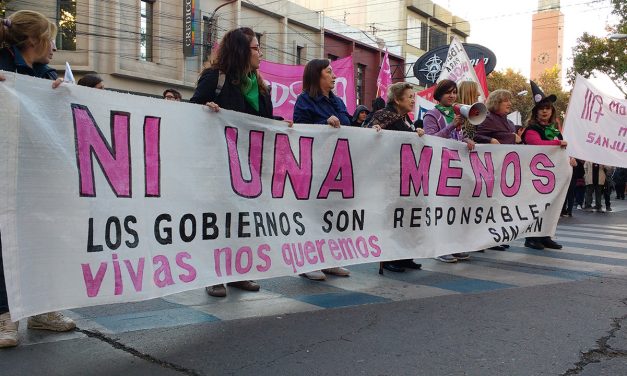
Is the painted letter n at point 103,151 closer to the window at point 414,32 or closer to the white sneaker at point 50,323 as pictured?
the white sneaker at point 50,323

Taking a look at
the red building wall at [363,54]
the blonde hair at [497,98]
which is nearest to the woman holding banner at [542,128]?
the blonde hair at [497,98]

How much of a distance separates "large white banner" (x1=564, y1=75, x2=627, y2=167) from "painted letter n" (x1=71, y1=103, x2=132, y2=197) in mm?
5766

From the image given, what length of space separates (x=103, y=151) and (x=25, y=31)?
827mm

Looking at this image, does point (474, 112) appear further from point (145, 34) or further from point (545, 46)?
point (545, 46)

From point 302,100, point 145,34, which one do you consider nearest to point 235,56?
point 302,100

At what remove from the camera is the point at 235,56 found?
4473 millimetres

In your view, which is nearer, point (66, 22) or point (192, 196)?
point (192, 196)

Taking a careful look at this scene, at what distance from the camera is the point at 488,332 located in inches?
143

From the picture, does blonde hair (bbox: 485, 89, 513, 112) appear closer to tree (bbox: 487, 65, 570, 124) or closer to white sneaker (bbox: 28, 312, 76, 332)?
white sneaker (bbox: 28, 312, 76, 332)

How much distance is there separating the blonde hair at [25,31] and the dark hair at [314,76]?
2305 millimetres

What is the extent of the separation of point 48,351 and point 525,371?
2447 mm

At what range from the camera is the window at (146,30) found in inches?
830

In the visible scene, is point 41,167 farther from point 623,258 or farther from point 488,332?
point 623,258

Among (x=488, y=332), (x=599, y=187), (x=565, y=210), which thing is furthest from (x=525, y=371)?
(x=599, y=187)
